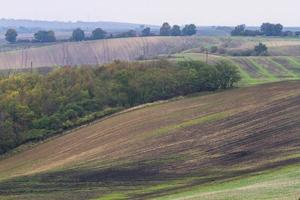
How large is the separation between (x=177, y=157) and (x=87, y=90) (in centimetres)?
3588

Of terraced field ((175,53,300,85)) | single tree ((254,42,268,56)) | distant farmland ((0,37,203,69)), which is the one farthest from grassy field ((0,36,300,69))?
terraced field ((175,53,300,85))

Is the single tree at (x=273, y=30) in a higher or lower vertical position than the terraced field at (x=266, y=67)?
higher

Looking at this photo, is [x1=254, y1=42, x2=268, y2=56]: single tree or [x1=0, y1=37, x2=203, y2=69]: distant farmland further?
[x1=0, y1=37, x2=203, y2=69]: distant farmland

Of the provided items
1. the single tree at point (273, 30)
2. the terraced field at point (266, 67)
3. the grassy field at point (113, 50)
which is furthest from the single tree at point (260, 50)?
the single tree at point (273, 30)

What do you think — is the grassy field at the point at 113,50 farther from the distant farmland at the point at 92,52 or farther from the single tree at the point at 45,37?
the single tree at the point at 45,37

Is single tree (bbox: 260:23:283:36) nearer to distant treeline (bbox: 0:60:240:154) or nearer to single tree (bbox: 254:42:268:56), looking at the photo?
single tree (bbox: 254:42:268:56)

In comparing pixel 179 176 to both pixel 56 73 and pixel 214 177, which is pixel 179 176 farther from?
pixel 56 73

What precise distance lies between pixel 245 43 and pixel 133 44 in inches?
1344

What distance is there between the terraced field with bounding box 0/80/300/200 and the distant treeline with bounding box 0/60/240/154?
654 cm

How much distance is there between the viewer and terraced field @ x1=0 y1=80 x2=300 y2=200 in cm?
3566

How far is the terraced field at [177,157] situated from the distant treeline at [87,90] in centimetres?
654

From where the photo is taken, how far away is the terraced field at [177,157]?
35.7 m

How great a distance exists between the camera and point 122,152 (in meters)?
47.6

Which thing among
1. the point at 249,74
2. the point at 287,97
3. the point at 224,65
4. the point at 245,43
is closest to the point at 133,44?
the point at 245,43
